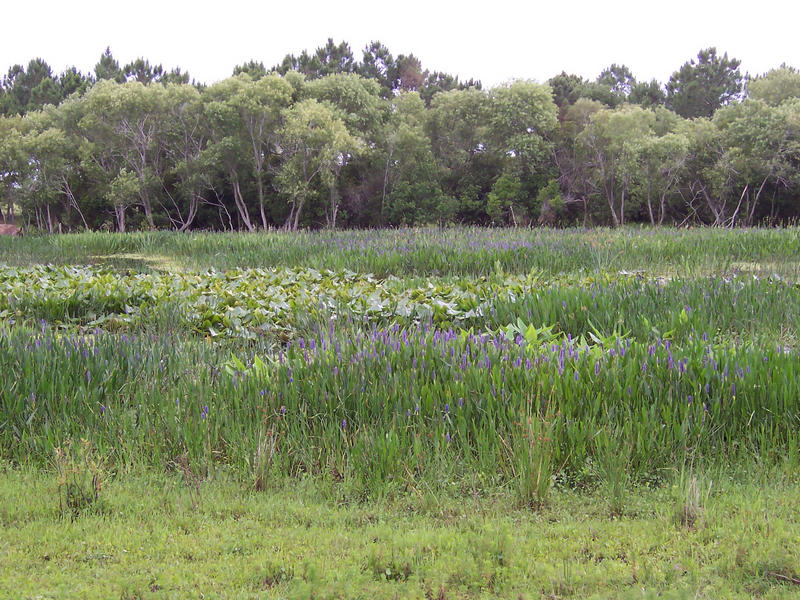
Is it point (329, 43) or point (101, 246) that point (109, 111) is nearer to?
point (101, 246)

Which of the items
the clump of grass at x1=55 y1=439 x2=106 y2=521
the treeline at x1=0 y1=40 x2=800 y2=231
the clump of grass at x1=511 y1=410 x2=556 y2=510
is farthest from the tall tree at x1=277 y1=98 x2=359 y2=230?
the clump of grass at x1=511 y1=410 x2=556 y2=510

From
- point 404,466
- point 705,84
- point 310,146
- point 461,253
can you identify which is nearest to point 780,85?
point 705,84

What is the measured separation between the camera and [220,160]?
104ft

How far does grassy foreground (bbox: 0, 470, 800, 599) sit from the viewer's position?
242 centimetres

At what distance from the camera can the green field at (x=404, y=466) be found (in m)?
2.52

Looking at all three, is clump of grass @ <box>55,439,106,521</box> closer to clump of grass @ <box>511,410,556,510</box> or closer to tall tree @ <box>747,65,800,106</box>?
clump of grass @ <box>511,410,556,510</box>

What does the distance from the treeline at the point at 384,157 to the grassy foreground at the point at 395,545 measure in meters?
25.9

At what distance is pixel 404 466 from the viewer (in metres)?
3.63

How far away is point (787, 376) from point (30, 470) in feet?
14.6

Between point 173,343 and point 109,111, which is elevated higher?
point 109,111

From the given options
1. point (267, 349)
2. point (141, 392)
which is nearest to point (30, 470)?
point (141, 392)

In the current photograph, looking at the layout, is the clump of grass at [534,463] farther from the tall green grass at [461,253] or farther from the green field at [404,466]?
the tall green grass at [461,253]

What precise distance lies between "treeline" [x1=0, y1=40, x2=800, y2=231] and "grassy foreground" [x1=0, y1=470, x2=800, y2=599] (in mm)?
25892

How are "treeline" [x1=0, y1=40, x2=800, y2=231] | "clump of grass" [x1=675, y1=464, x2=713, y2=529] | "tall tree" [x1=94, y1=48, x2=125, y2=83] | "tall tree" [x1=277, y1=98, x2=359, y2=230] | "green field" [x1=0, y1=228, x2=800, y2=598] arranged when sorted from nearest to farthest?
"green field" [x1=0, y1=228, x2=800, y2=598] < "clump of grass" [x1=675, y1=464, x2=713, y2=529] < "tall tree" [x1=277, y1=98, x2=359, y2=230] < "treeline" [x1=0, y1=40, x2=800, y2=231] < "tall tree" [x1=94, y1=48, x2=125, y2=83]
